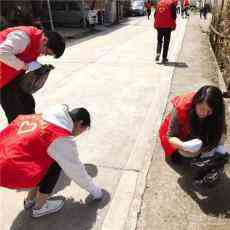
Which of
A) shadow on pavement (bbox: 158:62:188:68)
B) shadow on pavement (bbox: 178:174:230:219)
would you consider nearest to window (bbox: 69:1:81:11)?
shadow on pavement (bbox: 158:62:188:68)

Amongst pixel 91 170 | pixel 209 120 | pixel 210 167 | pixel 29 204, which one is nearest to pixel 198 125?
pixel 209 120

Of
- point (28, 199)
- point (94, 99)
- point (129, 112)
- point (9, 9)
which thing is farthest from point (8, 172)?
point (9, 9)

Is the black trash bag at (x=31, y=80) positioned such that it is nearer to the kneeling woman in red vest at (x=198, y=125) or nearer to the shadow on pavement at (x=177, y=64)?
the kneeling woman in red vest at (x=198, y=125)

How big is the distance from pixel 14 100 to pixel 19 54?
449 mm

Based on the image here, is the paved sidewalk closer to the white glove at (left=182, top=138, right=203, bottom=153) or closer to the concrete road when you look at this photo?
the concrete road

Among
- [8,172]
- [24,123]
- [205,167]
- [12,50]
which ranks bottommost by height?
[205,167]

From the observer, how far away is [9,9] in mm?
15430

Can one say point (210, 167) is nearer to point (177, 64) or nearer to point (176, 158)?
point (176, 158)

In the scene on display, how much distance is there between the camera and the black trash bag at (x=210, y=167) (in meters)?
2.79

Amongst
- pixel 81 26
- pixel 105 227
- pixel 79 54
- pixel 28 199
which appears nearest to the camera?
pixel 105 227

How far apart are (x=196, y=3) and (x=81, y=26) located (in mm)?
27941

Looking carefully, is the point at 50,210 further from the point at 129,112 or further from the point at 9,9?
the point at 9,9

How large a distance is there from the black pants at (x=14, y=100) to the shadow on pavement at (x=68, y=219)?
3.09ft

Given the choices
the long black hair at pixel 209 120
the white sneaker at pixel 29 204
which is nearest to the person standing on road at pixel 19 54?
the white sneaker at pixel 29 204
